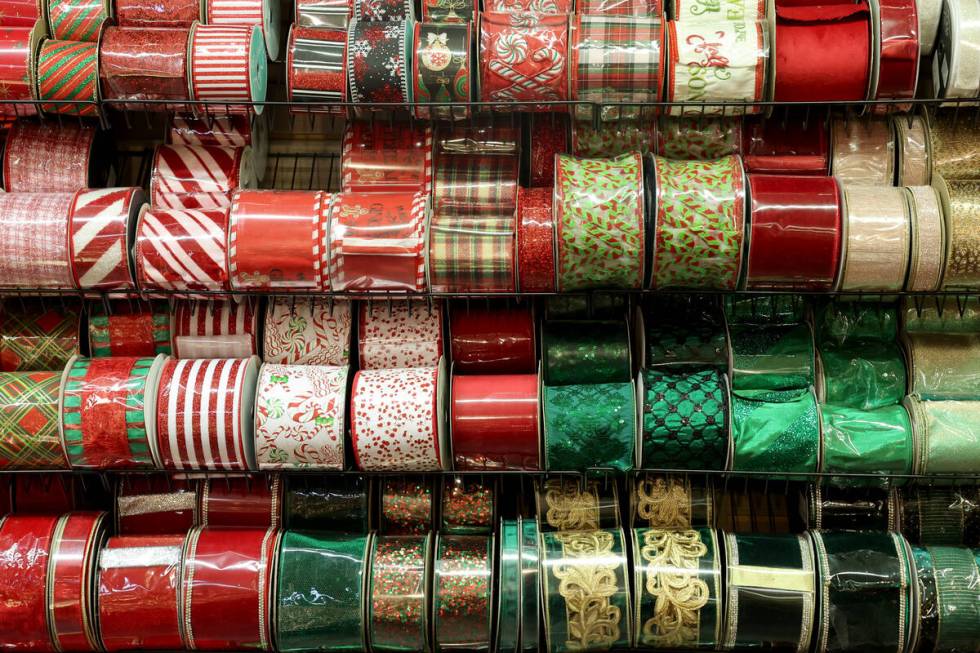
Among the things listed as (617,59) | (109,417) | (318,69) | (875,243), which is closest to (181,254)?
(109,417)

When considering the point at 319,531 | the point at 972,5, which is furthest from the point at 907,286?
the point at 319,531

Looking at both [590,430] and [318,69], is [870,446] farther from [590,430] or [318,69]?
[318,69]

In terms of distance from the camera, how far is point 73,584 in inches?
78.0

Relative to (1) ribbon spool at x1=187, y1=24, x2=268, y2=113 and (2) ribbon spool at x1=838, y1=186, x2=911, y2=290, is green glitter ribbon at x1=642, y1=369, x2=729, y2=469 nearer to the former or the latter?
(2) ribbon spool at x1=838, y1=186, x2=911, y2=290

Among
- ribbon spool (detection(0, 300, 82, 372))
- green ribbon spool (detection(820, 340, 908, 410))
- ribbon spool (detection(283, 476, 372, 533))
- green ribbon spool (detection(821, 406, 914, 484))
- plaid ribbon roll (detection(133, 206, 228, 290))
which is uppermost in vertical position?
plaid ribbon roll (detection(133, 206, 228, 290))

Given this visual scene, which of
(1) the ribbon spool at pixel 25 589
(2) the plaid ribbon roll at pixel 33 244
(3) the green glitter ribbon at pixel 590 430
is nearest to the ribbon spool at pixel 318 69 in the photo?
(2) the plaid ribbon roll at pixel 33 244

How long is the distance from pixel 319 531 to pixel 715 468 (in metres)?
0.92

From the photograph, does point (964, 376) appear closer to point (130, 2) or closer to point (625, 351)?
point (625, 351)

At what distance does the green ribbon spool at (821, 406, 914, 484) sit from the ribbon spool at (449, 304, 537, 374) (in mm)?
697

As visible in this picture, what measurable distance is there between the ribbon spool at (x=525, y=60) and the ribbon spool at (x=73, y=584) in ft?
4.49

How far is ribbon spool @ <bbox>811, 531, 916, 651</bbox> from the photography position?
1.90 meters

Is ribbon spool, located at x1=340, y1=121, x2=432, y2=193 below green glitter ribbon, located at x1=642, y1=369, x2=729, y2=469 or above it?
above

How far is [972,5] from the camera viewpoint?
1882 millimetres

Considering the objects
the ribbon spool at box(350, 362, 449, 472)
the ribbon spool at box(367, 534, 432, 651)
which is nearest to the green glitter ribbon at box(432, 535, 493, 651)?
the ribbon spool at box(367, 534, 432, 651)
